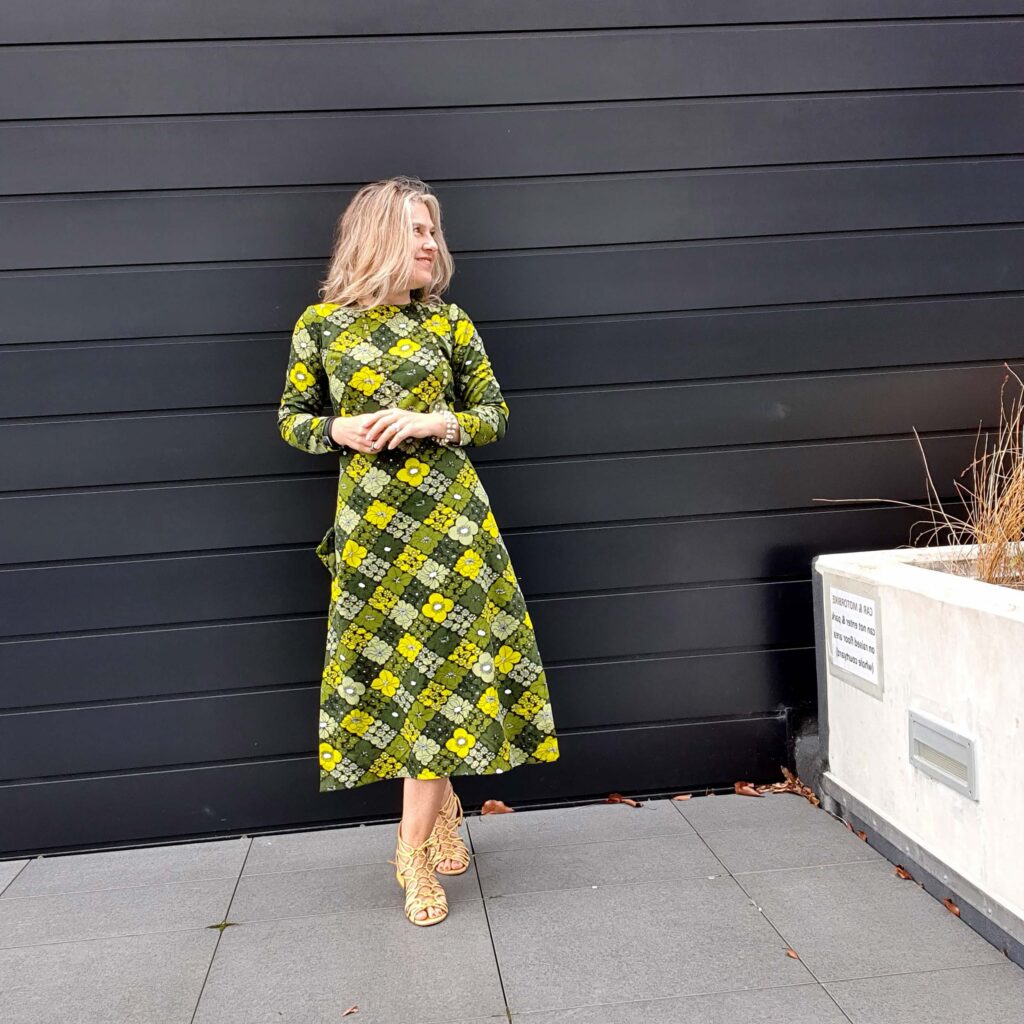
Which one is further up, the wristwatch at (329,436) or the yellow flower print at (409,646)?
the wristwatch at (329,436)

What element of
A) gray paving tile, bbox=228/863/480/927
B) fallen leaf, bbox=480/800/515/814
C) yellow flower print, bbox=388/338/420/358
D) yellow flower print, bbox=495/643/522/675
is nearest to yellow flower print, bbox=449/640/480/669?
yellow flower print, bbox=495/643/522/675

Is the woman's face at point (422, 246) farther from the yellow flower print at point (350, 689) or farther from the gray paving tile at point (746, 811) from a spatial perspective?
the gray paving tile at point (746, 811)

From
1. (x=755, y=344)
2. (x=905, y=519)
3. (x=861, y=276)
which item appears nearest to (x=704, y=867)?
(x=905, y=519)

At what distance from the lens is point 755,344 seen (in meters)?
3.40

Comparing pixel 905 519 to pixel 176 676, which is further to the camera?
pixel 905 519

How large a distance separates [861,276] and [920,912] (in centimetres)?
196

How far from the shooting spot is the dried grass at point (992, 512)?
2674 mm

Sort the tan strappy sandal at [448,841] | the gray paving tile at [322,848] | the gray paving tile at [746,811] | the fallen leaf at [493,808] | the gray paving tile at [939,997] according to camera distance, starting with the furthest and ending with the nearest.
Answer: the fallen leaf at [493,808] < the gray paving tile at [746,811] < the gray paving tile at [322,848] < the tan strappy sandal at [448,841] < the gray paving tile at [939,997]

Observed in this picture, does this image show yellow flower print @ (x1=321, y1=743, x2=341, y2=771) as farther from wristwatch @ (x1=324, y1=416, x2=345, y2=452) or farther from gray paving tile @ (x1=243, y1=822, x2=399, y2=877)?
wristwatch @ (x1=324, y1=416, x2=345, y2=452)

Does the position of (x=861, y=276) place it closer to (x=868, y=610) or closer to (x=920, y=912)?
(x=868, y=610)

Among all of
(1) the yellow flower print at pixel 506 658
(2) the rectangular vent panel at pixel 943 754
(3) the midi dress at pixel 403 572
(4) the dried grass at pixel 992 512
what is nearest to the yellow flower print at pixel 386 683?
(3) the midi dress at pixel 403 572

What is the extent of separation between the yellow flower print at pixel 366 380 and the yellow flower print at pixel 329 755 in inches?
37.0

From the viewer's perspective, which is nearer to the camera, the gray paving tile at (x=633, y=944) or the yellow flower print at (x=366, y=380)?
the gray paving tile at (x=633, y=944)

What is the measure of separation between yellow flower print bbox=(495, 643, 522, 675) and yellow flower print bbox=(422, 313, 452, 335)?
2.84 feet
